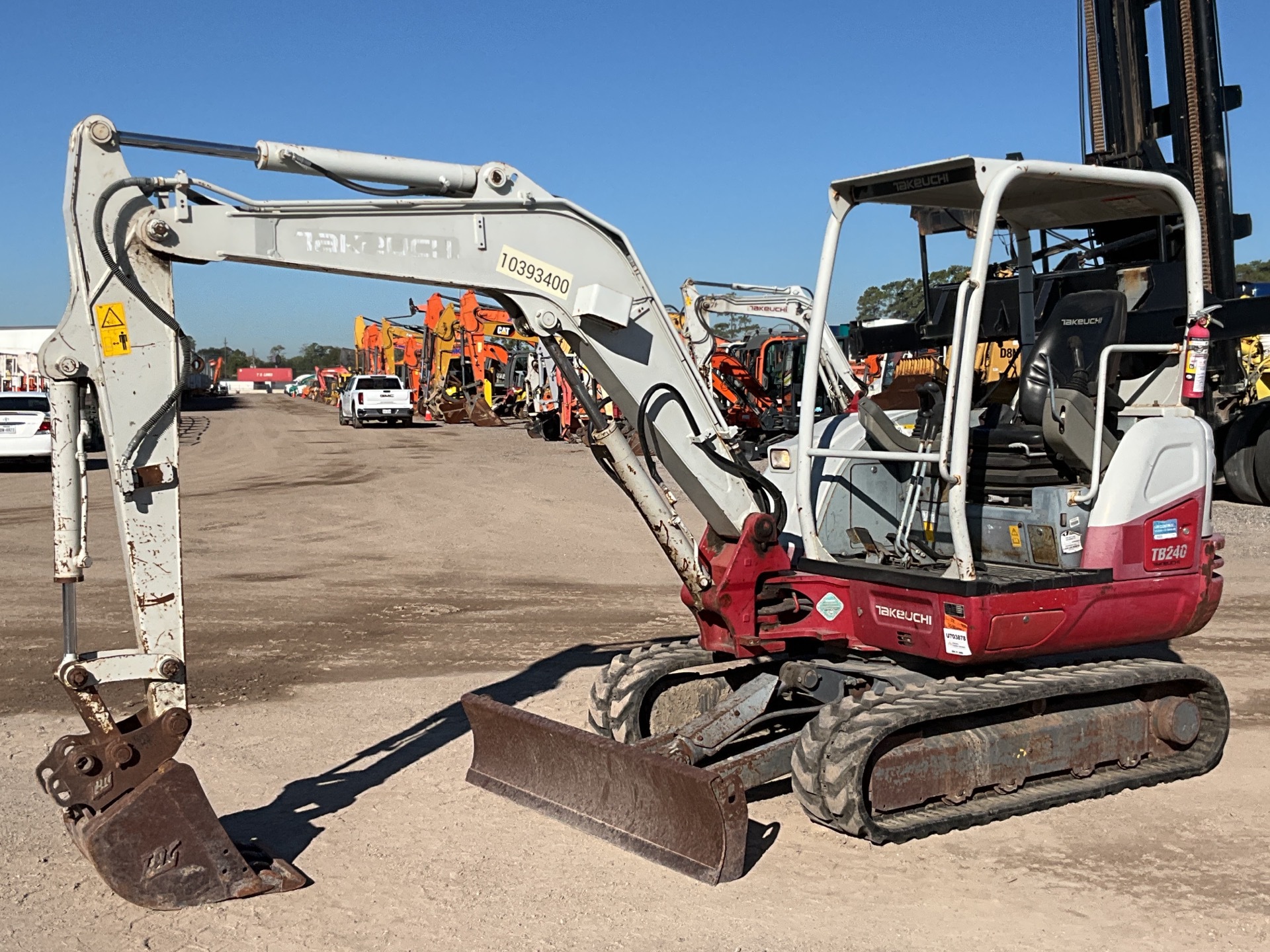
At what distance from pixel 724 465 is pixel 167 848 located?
2.92 metres

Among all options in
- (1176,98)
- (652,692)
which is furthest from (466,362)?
(652,692)

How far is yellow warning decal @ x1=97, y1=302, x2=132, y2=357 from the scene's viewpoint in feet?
16.6

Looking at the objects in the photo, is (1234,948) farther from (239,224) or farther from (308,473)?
(308,473)

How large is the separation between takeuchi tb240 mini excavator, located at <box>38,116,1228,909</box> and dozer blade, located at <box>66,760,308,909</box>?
0.01 m

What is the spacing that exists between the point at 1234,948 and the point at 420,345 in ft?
159

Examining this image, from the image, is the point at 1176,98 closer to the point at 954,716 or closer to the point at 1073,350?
the point at 1073,350

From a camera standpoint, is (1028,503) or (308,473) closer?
(1028,503)

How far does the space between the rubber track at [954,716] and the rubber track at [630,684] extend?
1.06 metres

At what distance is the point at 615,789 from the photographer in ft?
19.0

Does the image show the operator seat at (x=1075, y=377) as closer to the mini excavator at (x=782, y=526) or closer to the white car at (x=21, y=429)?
the mini excavator at (x=782, y=526)

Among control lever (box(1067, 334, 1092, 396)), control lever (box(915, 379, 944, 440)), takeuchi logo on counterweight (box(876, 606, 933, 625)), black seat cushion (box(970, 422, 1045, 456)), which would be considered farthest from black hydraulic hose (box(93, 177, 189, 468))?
control lever (box(1067, 334, 1092, 396))

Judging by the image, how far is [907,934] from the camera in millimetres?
4781

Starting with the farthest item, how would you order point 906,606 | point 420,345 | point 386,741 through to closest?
point 420,345, point 386,741, point 906,606

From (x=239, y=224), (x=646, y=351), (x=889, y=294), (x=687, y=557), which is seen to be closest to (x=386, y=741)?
(x=687, y=557)
